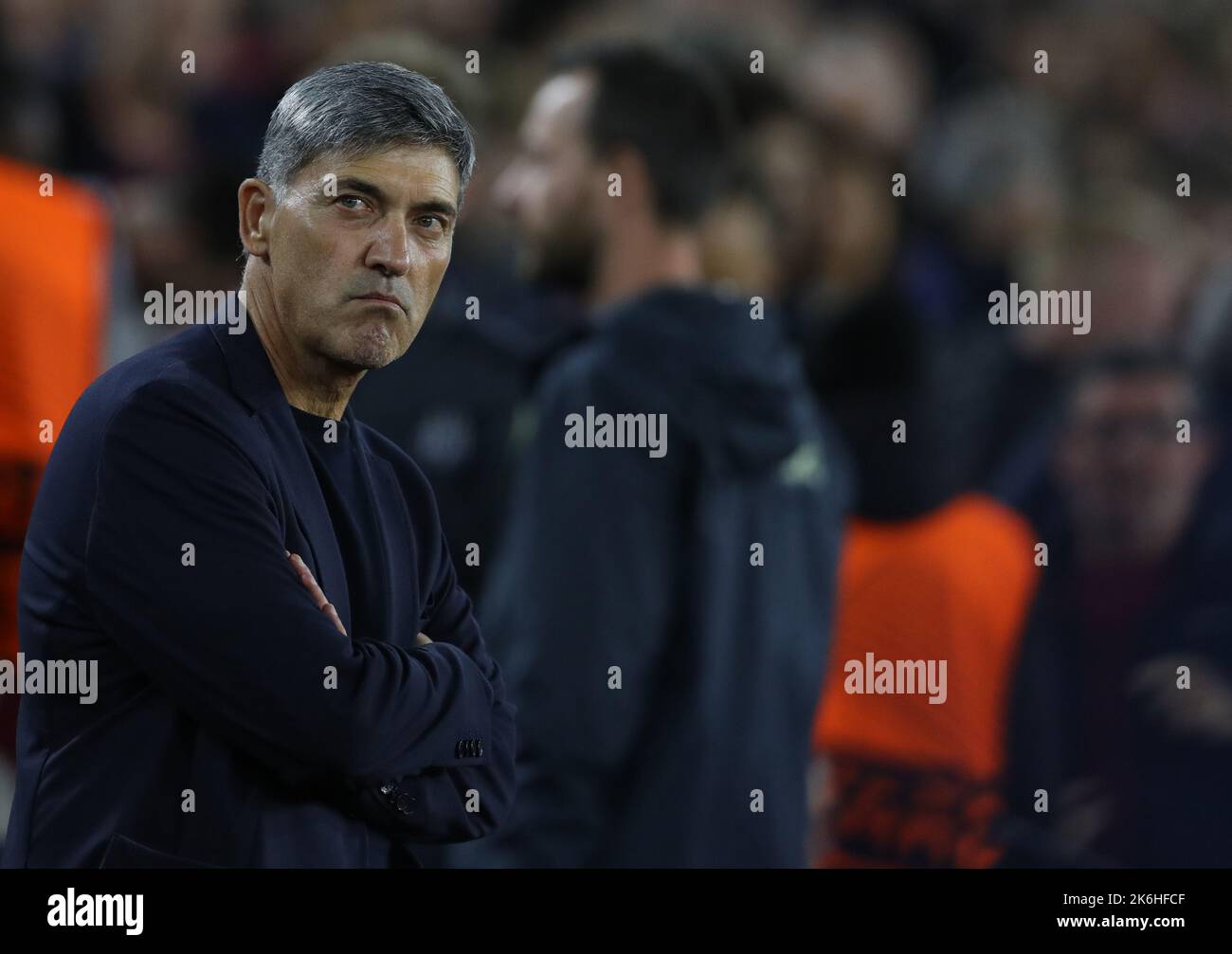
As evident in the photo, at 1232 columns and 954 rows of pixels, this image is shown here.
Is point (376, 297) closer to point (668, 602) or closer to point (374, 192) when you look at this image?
point (374, 192)

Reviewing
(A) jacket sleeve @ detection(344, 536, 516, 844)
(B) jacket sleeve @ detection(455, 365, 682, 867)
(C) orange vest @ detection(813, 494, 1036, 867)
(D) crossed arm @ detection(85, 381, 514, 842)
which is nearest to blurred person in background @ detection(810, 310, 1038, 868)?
(C) orange vest @ detection(813, 494, 1036, 867)

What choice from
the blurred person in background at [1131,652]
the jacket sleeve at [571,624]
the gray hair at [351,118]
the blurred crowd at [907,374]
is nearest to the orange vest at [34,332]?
the blurred crowd at [907,374]

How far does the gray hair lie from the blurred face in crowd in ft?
10.8

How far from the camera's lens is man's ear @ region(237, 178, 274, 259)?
115cm

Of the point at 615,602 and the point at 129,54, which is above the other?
the point at 129,54

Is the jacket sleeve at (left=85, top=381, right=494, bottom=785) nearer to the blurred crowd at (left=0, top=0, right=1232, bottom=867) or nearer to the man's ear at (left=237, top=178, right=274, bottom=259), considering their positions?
the man's ear at (left=237, top=178, right=274, bottom=259)

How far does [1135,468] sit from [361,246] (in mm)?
3397

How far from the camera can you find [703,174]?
283cm

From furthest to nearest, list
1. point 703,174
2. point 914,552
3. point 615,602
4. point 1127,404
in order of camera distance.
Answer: point 1127,404
point 914,552
point 703,174
point 615,602
